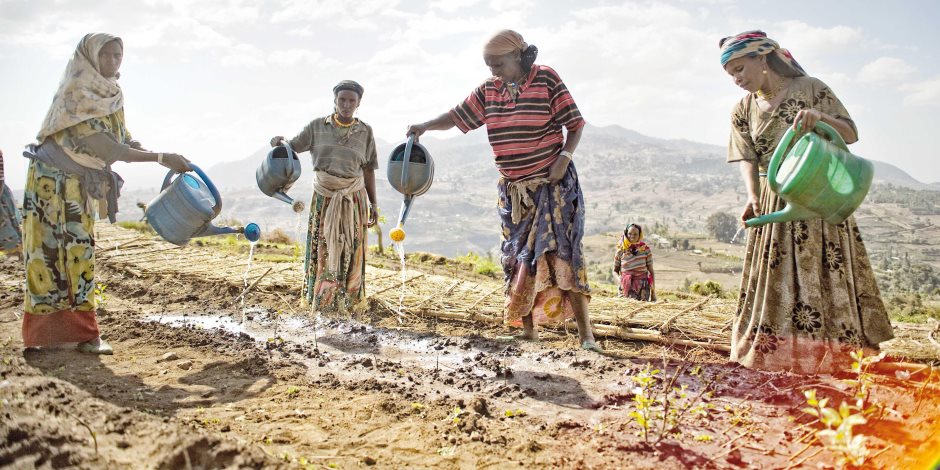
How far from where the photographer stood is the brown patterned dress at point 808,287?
295cm

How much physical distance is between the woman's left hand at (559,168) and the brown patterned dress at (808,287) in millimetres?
987

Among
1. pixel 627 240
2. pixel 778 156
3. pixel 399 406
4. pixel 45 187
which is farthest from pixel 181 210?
pixel 627 240

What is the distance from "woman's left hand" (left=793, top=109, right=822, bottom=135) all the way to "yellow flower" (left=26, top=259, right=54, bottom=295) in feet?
13.5

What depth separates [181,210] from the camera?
3650 mm

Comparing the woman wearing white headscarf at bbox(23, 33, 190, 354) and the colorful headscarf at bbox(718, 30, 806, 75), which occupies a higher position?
the colorful headscarf at bbox(718, 30, 806, 75)

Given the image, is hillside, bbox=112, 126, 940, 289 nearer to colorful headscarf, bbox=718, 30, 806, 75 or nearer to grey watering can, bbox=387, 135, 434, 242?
grey watering can, bbox=387, 135, 434, 242

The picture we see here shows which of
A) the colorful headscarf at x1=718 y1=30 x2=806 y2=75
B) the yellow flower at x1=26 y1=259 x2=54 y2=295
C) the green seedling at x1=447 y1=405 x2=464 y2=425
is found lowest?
the green seedling at x1=447 y1=405 x2=464 y2=425

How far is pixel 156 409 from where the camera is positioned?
9.01 feet

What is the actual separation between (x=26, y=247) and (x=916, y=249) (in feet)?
72.0

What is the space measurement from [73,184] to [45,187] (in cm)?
14

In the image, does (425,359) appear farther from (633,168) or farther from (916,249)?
(633,168)

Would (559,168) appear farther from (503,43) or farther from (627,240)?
(627,240)

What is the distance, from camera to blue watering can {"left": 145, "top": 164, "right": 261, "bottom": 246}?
3.64 metres

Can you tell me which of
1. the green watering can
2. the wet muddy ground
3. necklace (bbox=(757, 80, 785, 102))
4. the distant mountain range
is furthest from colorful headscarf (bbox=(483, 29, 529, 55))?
the distant mountain range
